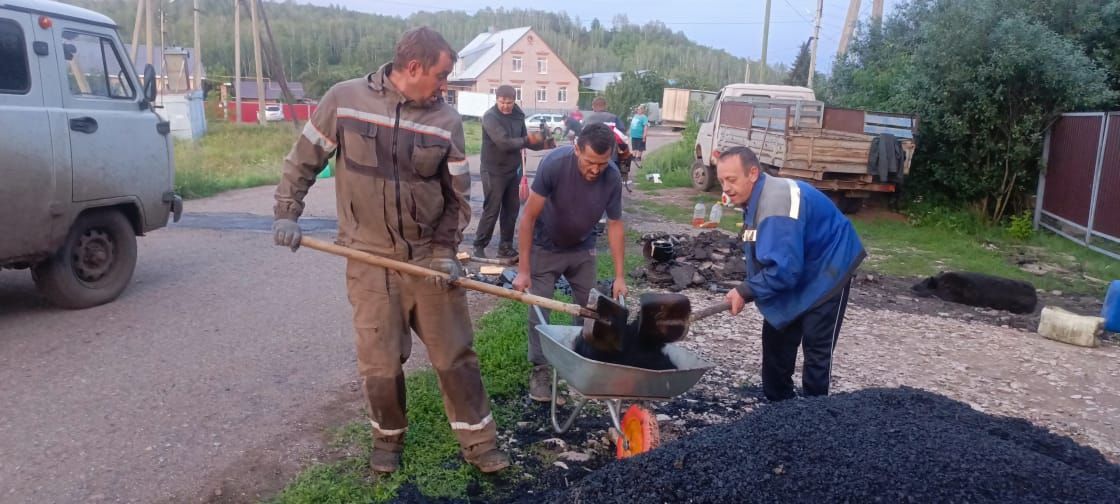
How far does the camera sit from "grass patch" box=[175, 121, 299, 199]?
13.6 metres

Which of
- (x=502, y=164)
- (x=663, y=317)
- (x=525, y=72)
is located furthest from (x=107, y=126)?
(x=525, y=72)

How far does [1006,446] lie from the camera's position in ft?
10.3

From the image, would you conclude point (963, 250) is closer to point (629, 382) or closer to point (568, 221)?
point (568, 221)

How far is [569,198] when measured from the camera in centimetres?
441

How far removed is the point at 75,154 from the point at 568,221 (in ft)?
12.6

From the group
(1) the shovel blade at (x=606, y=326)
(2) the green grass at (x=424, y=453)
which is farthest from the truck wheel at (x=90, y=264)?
(1) the shovel blade at (x=606, y=326)

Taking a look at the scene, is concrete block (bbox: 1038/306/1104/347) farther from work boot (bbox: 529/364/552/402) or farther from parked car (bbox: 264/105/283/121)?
parked car (bbox: 264/105/283/121)

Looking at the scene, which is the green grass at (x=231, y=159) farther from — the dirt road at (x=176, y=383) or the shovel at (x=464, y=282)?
the shovel at (x=464, y=282)

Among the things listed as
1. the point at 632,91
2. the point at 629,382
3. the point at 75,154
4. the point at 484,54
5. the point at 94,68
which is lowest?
the point at 629,382

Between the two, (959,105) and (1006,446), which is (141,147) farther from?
(959,105)

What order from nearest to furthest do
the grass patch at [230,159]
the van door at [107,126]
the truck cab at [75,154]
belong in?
the truck cab at [75,154] → the van door at [107,126] → the grass patch at [230,159]

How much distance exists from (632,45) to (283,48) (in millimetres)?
50601

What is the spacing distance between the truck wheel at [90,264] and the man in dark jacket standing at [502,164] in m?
3.49

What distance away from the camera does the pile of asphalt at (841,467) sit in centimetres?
277
